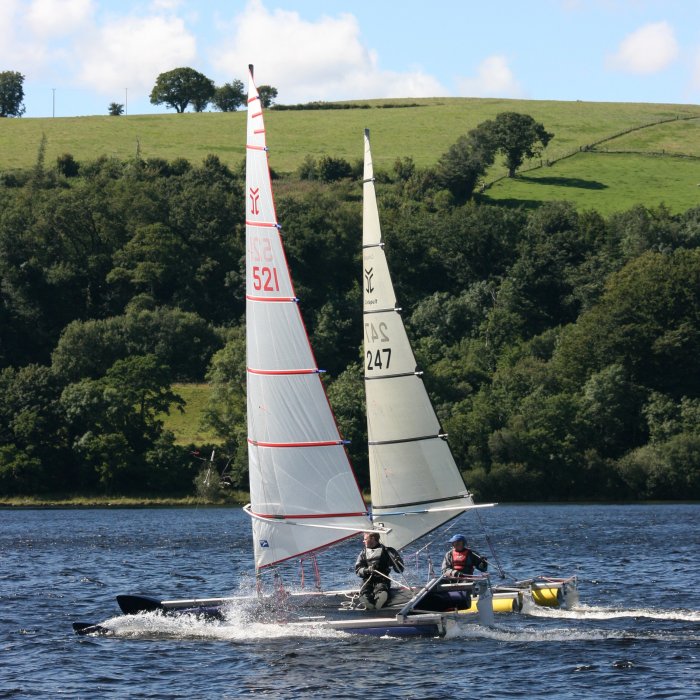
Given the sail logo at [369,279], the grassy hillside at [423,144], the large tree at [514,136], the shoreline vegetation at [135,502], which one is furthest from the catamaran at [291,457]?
the large tree at [514,136]

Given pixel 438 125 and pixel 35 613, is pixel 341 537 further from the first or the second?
pixel 438 125

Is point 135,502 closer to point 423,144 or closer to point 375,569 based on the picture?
point 375,569

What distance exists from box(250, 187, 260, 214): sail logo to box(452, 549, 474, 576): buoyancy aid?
1018 cm

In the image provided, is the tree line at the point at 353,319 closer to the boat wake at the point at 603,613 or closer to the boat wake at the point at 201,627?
the boat wake at the point at 603,613

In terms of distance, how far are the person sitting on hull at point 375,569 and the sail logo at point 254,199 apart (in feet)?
27.1

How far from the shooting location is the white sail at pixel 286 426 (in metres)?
33.4

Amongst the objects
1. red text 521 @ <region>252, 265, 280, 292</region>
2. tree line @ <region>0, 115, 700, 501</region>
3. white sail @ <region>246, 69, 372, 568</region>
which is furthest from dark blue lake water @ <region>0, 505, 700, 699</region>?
tree line @ <region>0, 115, 700, 501</region>

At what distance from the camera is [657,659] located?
1211 inches

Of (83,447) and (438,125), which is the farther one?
(438,125)

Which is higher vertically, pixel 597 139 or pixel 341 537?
pixel 597 139

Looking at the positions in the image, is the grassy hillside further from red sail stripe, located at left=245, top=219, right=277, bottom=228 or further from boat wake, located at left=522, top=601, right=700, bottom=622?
red sail stripe, located at left=245, top=219, right=277, bottom=228

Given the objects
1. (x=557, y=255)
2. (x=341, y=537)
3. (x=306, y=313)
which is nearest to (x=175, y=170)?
(x=306, y=313)

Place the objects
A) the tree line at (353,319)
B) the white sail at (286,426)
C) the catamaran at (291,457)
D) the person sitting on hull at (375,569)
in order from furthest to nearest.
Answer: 1. the tree line at (353,319)
2. the white sail at (286,426)
3. the person sitting on hull at (375,569)
4. the catamaran at (291,457)

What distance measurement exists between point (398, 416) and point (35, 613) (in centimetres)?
1219
